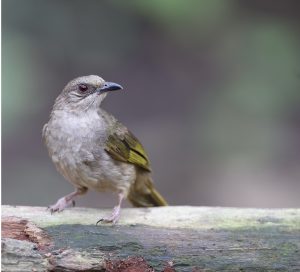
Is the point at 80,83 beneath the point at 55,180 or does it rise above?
above

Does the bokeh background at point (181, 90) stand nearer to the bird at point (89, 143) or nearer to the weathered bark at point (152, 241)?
the bird at point (89, 143)

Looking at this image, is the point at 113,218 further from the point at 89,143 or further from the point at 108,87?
the point at 108,87

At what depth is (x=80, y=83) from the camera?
5457mm

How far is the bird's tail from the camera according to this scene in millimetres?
5996

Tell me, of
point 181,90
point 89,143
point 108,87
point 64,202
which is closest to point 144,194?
point 89,143

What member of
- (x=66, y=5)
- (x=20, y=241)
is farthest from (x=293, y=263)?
(x=66, y=5)

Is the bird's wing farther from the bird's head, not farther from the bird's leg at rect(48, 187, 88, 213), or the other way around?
the bird's leg at rect(48, 187, 88, 213)

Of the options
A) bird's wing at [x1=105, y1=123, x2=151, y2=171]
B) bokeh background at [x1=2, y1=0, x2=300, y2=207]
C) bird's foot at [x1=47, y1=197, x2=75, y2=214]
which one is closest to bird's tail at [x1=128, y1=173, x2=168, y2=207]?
bird's wing at [x1=105, y1=123, x2=151, y2=171]

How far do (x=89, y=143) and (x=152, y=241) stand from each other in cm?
113

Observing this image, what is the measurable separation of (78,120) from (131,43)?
6.47 meters

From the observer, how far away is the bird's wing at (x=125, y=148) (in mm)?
5504

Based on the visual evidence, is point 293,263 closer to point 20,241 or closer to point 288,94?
point 20,241

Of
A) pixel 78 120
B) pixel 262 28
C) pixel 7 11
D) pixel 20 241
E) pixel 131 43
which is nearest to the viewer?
pixel 20 241

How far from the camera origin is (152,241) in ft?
15.0
